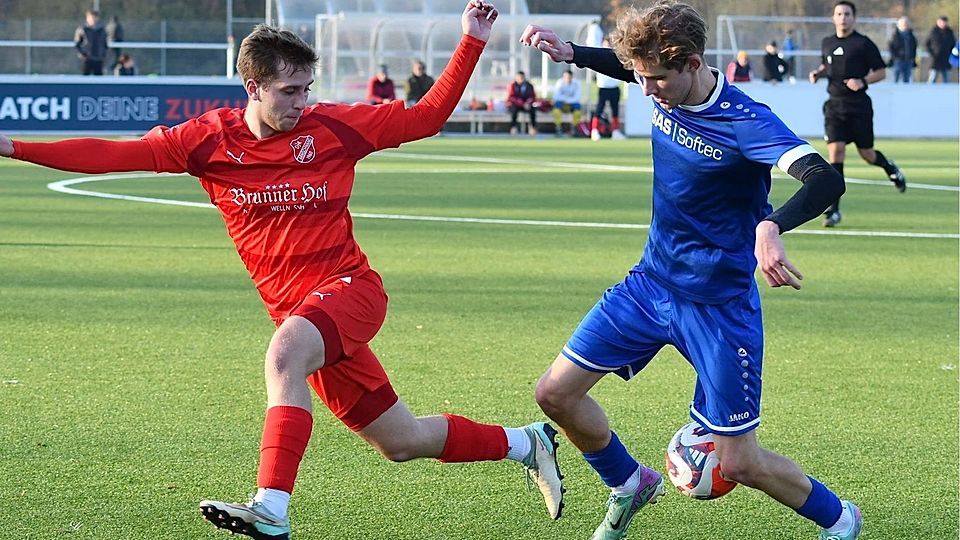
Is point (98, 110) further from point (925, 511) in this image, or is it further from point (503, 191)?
point (925, 511)

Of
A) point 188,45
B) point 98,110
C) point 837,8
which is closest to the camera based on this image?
point 837,8

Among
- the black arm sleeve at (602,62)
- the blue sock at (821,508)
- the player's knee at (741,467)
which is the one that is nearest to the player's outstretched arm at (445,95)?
the black arm sleeve at (602,62)

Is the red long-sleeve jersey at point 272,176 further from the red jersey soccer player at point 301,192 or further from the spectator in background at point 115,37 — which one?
the spectator in background at point 115,37

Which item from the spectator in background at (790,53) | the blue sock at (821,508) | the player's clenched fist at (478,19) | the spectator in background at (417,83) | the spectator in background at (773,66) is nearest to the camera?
the blue sock at (821,508)

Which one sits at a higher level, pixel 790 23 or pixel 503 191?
pixel 790 23

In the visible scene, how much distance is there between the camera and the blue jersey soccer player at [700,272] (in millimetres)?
→ 4410

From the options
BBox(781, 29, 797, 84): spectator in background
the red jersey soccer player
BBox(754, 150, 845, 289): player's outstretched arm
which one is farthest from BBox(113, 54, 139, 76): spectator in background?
BBox(754, 150, 845, 289): player's outstretched arm

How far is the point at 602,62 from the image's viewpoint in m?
5.30

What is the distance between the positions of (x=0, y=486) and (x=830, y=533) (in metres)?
2.94

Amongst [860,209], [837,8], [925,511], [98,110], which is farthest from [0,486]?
[98,110]

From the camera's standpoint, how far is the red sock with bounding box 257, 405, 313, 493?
418cm

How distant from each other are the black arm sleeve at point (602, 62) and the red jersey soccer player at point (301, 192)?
0.70 metres

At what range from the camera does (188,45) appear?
32.8 metres

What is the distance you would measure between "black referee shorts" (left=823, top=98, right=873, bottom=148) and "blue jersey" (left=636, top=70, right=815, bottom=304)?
9.88 metres
